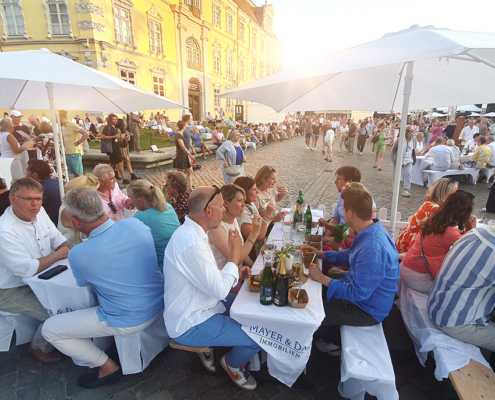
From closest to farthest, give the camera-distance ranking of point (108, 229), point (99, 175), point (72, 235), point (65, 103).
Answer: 1. point (108, 229)
2. point (72, 235)
3. point (99, 175)
4. point (65, 103)

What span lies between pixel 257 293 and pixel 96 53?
2129cm

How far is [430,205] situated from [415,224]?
271 mm

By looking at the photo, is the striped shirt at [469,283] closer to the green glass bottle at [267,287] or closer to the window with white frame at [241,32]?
the green glass bottle at [267,287]

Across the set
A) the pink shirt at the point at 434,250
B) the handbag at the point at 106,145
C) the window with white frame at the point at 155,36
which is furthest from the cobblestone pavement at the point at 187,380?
the window with white frame at the point at 155,36

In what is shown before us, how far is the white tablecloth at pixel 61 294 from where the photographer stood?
7.79 feet

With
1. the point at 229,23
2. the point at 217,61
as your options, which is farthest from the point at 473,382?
the point at 229,23

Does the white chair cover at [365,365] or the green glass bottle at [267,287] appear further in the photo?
the green glass bottle at [267,287]

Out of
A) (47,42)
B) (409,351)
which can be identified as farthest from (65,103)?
(47,42)

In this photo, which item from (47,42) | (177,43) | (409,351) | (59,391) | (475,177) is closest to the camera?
(59,391)

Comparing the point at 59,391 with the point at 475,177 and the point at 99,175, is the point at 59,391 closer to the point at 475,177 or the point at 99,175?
the point at 99,175

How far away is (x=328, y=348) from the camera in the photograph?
266cm

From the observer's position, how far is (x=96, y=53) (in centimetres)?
1827

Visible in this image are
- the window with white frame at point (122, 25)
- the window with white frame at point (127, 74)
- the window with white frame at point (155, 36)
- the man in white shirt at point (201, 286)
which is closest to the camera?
the man in white shirt at point (201, 286)

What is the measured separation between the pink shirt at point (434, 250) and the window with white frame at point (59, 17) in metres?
22.8
